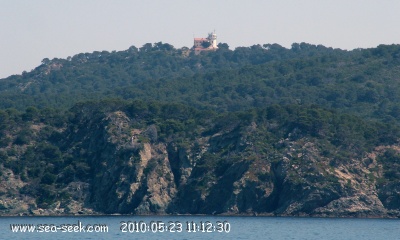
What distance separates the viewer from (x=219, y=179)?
104 meters

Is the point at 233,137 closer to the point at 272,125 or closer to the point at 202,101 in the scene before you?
the point at 272,125

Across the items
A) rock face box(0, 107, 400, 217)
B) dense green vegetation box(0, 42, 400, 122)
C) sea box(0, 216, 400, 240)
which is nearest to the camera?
sea box(0, 216, 400, 240)

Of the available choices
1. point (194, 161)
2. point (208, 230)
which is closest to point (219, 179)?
point (194, 161)

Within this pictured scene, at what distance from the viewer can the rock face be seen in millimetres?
98688

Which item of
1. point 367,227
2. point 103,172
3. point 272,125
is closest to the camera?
point 367,227

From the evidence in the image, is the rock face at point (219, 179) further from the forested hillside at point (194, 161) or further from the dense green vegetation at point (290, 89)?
the dense green vegetation at point (290, 89)

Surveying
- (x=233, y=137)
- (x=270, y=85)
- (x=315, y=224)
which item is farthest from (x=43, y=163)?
(x=270, y=85)

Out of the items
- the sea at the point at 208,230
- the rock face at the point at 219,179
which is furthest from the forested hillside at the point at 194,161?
the sea at the point at 208,230

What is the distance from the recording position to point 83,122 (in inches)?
4712

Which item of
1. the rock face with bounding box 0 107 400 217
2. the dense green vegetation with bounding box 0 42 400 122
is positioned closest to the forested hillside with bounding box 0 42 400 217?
the rock face with bounding box 0 107 400 217

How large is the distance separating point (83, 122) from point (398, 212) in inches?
1774

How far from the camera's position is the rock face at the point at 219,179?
98.7 meters

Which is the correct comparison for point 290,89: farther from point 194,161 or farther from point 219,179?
point 219,179

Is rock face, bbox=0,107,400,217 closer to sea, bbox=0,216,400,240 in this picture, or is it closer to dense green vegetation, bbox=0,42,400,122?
sea, bbox=0,216,400,240
